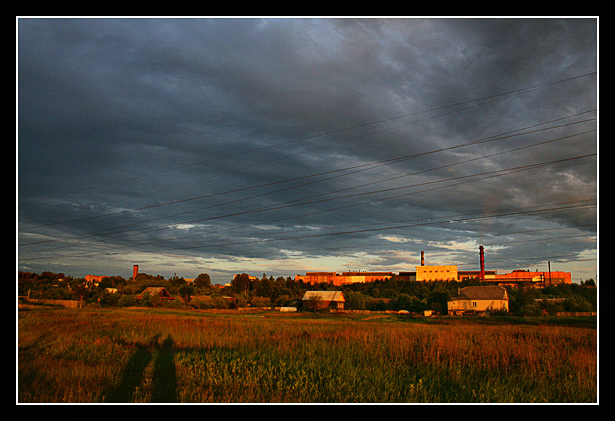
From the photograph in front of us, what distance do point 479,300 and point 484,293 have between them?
2.18 metres

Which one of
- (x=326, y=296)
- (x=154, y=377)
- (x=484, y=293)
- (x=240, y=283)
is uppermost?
(x=154, y=377)

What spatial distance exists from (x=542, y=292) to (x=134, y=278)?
86.0 metres

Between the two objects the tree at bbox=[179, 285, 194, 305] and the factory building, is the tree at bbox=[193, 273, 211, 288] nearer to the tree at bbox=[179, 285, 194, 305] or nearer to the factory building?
the tree at bbox=[179, 285, 194, 305]

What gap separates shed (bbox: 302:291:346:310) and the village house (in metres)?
23.9

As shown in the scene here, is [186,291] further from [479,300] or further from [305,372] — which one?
[305,372]

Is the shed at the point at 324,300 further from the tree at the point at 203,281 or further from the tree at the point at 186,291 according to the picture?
the tree at the point at 203,281

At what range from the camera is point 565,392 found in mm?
11086

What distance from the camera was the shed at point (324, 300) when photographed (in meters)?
84.1

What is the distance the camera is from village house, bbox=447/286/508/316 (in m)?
70.2

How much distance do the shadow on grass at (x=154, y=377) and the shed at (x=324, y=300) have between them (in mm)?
67629

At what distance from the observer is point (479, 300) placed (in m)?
72.2

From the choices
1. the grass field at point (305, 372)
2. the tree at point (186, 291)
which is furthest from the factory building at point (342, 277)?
the grass field at point (305, 372)

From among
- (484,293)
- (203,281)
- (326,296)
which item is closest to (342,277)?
(203,281)
